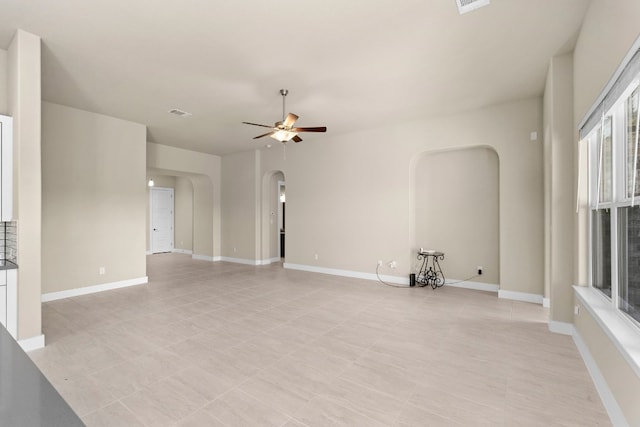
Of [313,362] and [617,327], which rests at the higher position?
[617,327]

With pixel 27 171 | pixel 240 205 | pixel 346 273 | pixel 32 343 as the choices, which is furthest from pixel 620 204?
pixel 240 205

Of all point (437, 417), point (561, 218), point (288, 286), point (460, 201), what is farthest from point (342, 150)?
point (437, 417)

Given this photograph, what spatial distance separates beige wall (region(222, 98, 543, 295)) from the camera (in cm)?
479

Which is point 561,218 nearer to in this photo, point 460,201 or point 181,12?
point 460,201

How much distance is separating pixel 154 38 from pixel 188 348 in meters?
3.13

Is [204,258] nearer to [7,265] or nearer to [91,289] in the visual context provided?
[91,289]

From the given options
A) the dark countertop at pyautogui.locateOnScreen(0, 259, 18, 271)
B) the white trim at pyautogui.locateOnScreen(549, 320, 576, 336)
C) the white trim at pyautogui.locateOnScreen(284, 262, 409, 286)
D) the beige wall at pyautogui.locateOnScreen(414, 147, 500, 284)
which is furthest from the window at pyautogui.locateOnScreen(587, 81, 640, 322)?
the dark countertop at pyautogui.locateOnScreen(0, 259, 18, 271)

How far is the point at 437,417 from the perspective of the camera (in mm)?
2086

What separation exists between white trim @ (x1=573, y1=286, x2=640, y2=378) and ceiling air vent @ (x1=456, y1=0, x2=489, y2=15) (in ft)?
8.68

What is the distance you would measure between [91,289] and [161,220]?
18.7ft

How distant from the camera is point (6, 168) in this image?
10.2ft

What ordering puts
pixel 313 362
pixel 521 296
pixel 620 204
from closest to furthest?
1. pixel 620 204
2. pixel 313 362
3. pixel 521 296

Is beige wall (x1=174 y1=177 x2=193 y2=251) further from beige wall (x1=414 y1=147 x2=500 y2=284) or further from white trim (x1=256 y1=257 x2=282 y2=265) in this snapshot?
beige wall (x1=414 y1=147 x2=500 y2=284)

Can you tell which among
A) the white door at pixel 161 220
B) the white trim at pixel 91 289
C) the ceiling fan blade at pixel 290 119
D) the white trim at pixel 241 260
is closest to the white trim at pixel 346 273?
the white trim at pixel 241 260
